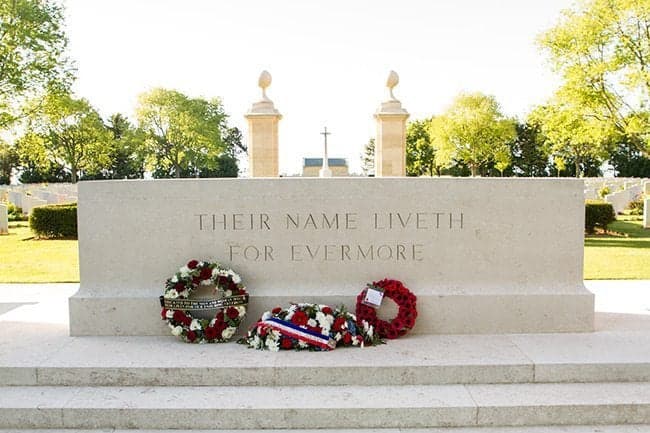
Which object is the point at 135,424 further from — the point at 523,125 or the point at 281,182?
the point at 523,125

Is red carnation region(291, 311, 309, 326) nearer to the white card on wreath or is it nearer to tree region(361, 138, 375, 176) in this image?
the white card on wreath

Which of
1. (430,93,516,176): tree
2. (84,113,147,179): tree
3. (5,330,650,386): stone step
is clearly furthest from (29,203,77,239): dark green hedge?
(430,93,516,176): tree

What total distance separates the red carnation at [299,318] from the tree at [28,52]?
2060 cm

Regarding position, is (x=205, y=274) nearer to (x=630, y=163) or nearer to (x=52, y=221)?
(x=52, y=221)

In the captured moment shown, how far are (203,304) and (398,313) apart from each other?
1884 mm

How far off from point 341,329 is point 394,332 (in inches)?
22.4

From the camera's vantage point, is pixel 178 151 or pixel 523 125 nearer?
pixel 178 151

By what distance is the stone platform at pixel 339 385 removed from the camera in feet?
13.8

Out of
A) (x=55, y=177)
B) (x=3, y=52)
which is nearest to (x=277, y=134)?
(x=3, y=52)

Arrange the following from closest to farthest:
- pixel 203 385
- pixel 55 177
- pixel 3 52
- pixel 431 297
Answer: pixel 203 385 → pixel 431 297 → pixel 3 52 → pixel 55 177

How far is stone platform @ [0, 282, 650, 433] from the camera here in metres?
4.21

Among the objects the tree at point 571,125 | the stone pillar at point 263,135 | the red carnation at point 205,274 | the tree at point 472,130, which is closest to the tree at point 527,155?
the tree at point 472,130

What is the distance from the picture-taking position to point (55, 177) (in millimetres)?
64188

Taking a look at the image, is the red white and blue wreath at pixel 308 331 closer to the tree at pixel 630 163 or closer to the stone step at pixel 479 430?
the stone step at pixel 479 430
